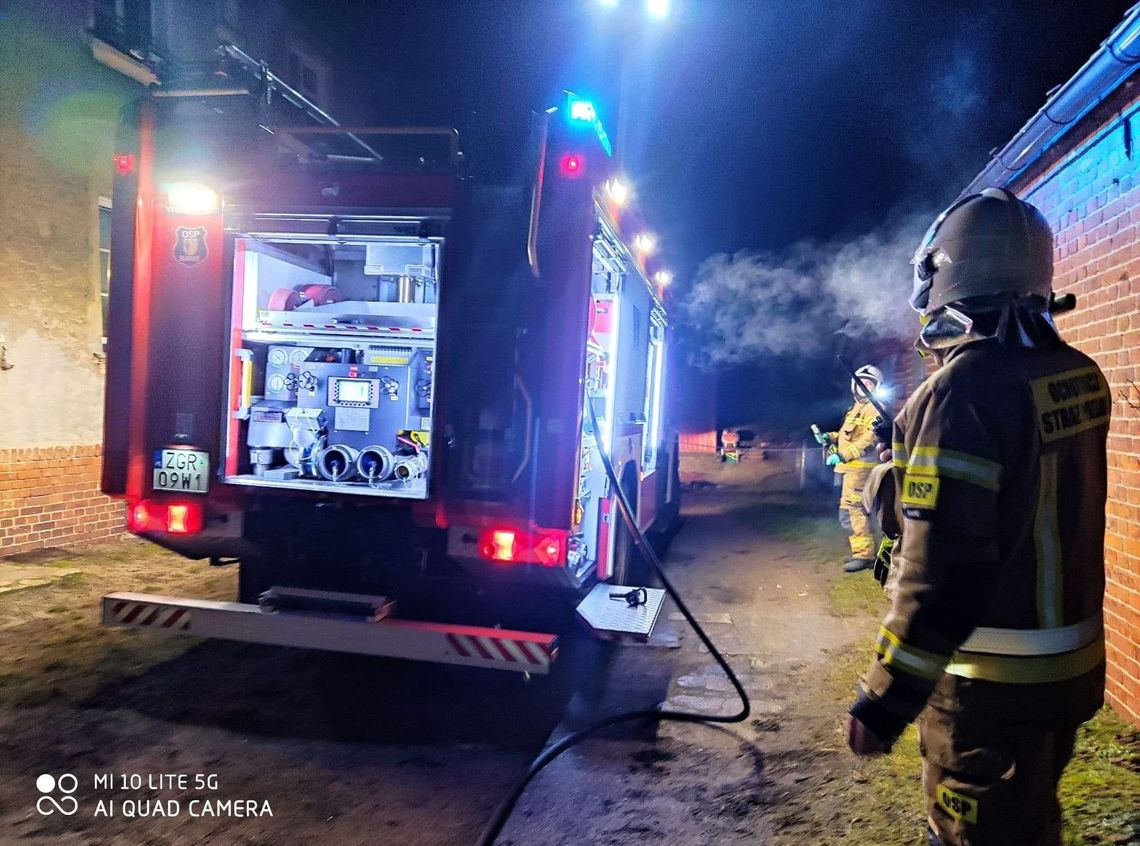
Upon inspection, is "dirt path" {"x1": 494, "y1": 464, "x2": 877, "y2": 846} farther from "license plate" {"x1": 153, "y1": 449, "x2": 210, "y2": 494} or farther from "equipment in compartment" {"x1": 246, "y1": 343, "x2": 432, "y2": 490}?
"license plate" {"x1": 153, "y1": 449, "x2": 210, "y2": 494}

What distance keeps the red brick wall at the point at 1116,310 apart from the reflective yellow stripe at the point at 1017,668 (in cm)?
221

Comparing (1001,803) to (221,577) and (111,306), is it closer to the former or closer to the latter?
(111,306)

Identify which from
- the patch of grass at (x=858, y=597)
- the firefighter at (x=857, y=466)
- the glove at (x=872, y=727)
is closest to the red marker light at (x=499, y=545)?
the glove at (x=872, y=727)

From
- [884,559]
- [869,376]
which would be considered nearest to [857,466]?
[869,376]

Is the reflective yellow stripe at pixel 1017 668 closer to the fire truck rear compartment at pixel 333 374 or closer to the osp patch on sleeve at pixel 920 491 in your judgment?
the osp patch on sleeve at pixel 920 491

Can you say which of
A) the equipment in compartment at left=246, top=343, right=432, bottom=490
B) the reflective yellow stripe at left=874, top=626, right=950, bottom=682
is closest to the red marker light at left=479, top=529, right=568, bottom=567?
the equipment in compartment at left=246, top=343, right=432, bottom=490

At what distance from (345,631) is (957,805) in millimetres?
2808

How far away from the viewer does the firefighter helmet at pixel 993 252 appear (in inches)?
77.0

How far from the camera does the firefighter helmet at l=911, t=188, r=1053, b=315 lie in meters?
1.96

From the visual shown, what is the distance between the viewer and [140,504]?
4.19 meters

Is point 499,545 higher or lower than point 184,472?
lower

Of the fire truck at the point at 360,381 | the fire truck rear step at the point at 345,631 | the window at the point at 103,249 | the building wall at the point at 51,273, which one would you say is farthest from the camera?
the window at the point at 103,249

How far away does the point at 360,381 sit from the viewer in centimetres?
455

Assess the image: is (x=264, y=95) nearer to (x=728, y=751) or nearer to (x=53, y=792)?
(x=53, y=792)
